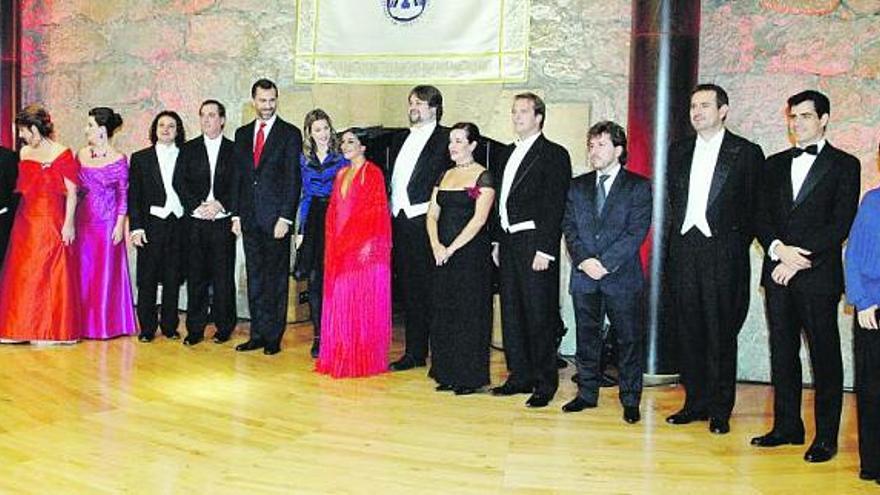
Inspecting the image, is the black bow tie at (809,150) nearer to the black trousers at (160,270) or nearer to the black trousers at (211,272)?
the black trousers at (211,272)

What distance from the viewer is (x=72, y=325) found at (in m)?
6.13

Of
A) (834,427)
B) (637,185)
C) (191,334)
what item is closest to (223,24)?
(191,334)

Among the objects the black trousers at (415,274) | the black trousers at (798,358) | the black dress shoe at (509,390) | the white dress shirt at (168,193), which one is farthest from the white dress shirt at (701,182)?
the white dress shirt at (168,193)

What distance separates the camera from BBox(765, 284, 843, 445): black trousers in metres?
3.96

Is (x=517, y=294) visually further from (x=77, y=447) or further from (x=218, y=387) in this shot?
(x=77, y=447)

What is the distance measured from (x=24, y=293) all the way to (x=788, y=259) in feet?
14.6

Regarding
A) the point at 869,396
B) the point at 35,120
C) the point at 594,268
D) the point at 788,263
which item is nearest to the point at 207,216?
the point at 35,120

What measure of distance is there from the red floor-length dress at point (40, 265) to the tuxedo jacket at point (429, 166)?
2206 mm

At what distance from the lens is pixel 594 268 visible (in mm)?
4520

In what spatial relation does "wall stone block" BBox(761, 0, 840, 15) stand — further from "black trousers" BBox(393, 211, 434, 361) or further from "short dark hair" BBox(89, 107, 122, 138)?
"short dark hair" BBox(89, 107, 122, 138)

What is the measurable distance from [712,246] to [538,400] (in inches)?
43.5

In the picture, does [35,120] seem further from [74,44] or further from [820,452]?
[820,452]

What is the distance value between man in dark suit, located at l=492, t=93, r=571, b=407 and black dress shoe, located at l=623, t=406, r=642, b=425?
1.37 ft

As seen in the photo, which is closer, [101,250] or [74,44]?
[101,250]
